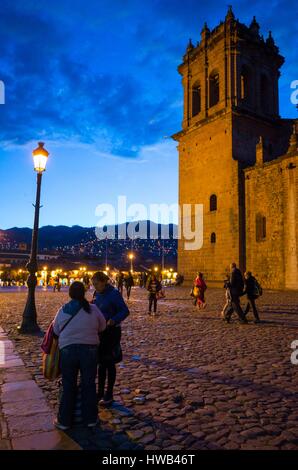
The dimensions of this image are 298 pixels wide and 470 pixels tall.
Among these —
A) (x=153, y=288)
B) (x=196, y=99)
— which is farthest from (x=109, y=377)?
(x=196, y=99)

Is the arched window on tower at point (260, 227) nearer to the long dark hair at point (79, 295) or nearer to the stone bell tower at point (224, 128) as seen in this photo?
the stone bell tower at point (224, 128)

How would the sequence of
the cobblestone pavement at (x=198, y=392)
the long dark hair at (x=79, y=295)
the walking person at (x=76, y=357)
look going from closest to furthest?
the cobblestone pavement at (x=198, y=392) → the walking person at (x=76, y=357) → the long dark hair at (x=79, y=295)

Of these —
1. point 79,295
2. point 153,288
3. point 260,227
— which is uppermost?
point 260,227

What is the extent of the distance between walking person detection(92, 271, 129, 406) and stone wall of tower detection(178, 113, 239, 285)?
1061 inches

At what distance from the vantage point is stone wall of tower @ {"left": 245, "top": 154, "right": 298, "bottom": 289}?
26750 mm

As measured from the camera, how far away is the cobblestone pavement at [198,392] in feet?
A: 11.0

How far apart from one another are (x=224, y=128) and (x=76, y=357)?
31817mm

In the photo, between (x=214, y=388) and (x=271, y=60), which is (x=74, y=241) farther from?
(x=214, y=388)

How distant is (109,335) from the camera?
4250 millimetres

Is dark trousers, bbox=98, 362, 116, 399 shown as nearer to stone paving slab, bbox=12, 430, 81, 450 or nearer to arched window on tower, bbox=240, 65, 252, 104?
stone paving slab, bbox=12, 430, 81, 450

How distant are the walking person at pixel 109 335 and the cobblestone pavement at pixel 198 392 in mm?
263

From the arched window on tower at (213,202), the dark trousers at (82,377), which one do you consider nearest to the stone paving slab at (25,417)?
the dark trousers at (82,377)

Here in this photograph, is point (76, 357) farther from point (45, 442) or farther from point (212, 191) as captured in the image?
point (212, 191)

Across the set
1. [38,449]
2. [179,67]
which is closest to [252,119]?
[179,67]
